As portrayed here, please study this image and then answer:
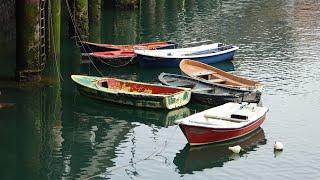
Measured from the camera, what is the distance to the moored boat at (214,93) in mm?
25013

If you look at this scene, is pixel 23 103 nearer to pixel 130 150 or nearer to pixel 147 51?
pixel 130 150

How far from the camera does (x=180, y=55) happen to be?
105ft

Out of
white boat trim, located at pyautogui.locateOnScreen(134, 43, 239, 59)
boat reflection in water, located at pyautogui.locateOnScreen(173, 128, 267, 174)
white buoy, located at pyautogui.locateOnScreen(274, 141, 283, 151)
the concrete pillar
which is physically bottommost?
boat reflection in water, located at pyautogui.locateOnScreen(173, 128, 267, 174)

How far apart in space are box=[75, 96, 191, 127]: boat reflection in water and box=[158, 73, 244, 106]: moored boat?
775mm

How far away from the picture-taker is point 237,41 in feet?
136

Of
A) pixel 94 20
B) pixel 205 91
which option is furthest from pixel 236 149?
pixel 94 20

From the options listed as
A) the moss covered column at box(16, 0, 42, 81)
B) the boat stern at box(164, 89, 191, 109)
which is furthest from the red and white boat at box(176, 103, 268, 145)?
the moss covered column at box(16, 0, 42, 81)

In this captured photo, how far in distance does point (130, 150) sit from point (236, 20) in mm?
31501

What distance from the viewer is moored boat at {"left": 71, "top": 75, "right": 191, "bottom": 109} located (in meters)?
24.6

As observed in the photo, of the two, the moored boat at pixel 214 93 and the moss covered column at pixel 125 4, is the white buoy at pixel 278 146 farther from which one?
the moss covered column at pixel 125 4

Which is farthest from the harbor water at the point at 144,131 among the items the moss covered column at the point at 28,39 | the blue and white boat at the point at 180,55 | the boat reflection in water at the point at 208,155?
the moss covered column at the point at 28,39

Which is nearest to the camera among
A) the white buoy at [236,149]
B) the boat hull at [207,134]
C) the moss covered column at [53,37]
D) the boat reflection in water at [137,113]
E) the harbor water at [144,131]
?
the harbor water at [144,131]

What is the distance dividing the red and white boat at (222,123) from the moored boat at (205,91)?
111 centimetres

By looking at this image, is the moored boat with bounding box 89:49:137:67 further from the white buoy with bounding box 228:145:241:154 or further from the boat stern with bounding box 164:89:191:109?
the white buoy with bounding box 228:145:241:154
